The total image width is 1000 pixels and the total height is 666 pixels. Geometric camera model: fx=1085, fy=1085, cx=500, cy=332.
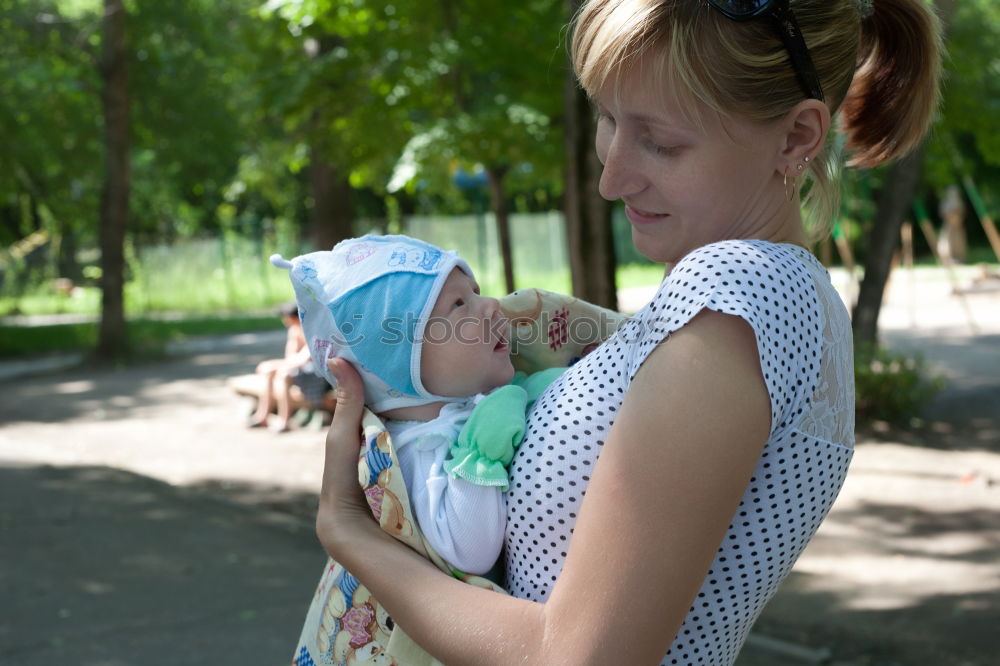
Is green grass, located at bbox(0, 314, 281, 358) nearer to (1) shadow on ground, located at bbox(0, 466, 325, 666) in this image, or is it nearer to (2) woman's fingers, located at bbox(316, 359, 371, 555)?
(1) shadow on ground, located at bbox(0, 466, 325, 666)

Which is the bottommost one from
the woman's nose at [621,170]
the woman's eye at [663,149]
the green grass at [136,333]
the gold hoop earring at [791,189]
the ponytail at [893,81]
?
the green grass at [136,333]

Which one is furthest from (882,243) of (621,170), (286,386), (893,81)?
(621,170)

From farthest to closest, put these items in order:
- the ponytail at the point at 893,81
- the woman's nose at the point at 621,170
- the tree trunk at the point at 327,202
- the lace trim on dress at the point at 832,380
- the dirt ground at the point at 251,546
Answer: the tree trunk at the point at 327,202
the dirt ground at the point at 251,546
the ponytail at the point at 893,81
the woman's nose at the point at 621,170
the lace trim on dress at the point at 832,380

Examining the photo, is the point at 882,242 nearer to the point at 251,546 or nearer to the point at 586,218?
the point at 586,218

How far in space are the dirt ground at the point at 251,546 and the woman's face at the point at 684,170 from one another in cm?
328

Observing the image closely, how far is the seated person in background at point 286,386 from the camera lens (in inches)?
385

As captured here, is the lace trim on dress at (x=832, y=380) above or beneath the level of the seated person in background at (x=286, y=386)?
above

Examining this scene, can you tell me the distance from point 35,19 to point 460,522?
662 inches

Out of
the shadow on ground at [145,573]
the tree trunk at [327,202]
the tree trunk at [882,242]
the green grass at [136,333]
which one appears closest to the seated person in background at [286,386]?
the shadow on ground at [145,573]

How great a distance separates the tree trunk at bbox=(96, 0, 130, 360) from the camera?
50.6 feet

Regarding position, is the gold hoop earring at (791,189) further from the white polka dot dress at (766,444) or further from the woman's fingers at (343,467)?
the woman's fingers at (343,467)

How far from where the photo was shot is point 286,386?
983cm

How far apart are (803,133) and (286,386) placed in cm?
870

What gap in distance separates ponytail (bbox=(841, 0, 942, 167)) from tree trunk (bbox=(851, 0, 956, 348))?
756 cm
